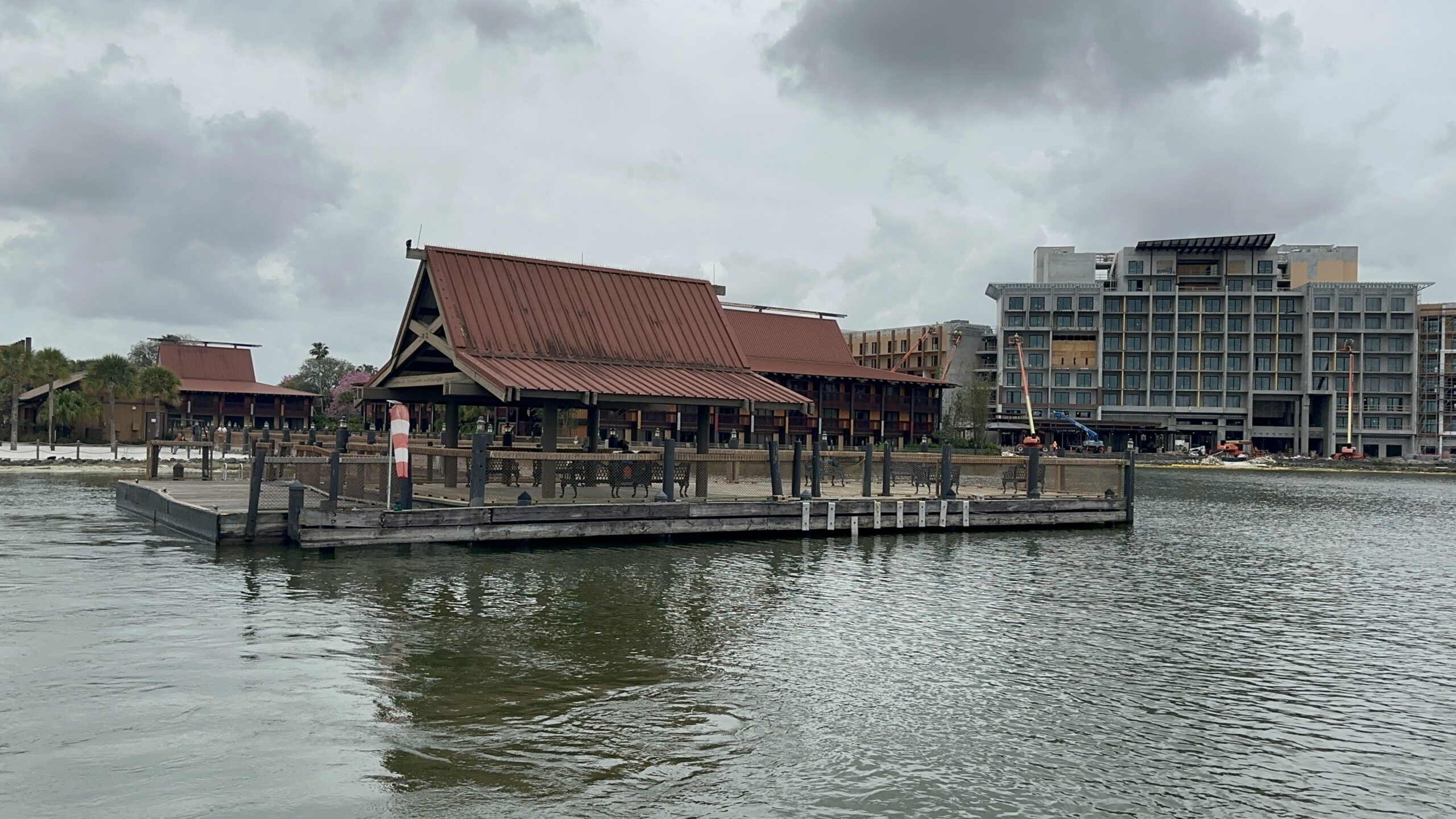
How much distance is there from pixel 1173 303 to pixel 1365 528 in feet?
359

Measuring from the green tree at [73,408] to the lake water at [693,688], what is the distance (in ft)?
207

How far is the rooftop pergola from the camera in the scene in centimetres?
2700

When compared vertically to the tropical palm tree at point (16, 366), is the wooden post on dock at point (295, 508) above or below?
below

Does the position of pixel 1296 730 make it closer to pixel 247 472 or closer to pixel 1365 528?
pixel 1365 528

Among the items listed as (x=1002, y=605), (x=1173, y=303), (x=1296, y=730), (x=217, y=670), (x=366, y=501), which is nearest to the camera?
(x=1296, y=730)

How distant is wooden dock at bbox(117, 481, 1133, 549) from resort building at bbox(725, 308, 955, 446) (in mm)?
54594

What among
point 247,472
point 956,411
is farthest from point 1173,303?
point 247,472

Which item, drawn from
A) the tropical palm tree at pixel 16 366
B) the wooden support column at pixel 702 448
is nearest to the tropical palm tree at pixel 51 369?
the tropical palm tree at pixel 16 366

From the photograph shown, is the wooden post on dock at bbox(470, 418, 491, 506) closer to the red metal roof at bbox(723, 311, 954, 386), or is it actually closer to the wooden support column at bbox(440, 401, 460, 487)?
the wooden support column at bbox(440, 401, 460, 487)

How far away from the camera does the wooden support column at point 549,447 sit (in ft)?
85.4

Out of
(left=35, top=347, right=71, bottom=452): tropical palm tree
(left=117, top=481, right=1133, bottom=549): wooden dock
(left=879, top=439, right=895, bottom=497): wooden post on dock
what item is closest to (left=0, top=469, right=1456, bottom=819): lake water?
(left=117, top=481, right=1133, bottom=549): wooden dock

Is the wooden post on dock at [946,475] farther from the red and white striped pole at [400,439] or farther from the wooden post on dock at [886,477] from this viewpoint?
the red and white striped pole at [400,439]

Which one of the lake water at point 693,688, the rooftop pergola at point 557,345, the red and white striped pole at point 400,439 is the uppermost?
the rooftop pergola at point 557,345

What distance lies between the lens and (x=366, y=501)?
2472cm
